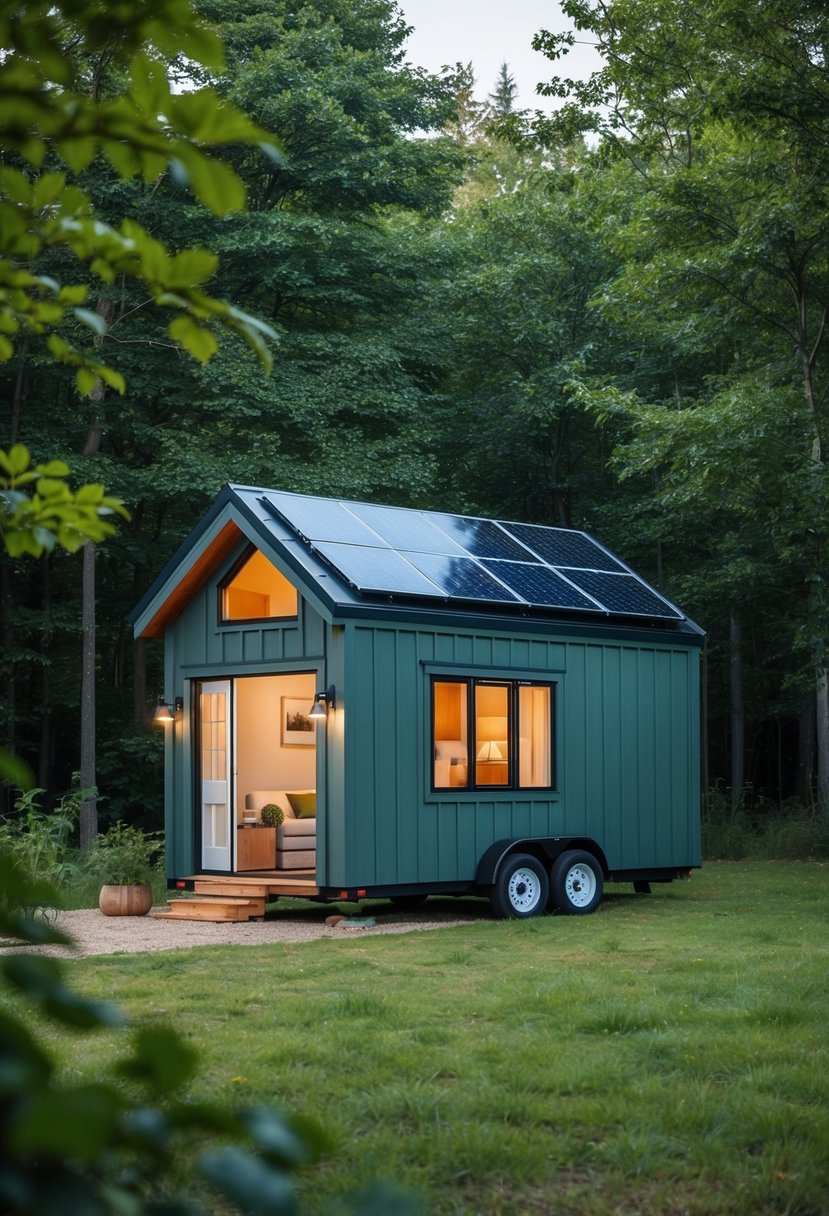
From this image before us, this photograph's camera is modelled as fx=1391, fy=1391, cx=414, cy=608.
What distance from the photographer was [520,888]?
13469 millimetres

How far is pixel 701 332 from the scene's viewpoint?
2106 centimetres

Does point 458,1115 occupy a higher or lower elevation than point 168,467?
lower

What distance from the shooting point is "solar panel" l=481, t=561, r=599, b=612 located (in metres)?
14.3

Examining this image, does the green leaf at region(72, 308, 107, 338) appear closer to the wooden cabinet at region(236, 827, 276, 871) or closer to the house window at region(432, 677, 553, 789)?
the house window at region(432, 677, 553, 789)

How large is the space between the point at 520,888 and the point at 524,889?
0.06 m

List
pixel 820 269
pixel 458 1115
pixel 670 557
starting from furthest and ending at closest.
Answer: pixel 670 557, pixel 820 269, pixel 458 1115

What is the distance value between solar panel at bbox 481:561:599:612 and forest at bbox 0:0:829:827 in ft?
12.8

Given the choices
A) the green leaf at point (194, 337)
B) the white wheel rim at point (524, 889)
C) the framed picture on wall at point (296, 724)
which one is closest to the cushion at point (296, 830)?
the framed picture on wall at point (296, 724)

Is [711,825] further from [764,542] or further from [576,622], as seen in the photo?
[576,622]

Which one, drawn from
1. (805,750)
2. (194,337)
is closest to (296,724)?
(805,750)

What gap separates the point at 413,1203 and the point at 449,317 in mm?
24443

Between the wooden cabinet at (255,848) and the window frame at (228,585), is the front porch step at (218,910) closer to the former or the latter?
the wooden cabinet at (255,848)

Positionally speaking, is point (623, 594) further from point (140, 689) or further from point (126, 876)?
point (140, 689)

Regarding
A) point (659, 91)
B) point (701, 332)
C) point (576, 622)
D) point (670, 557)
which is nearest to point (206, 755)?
point (576, 622)
